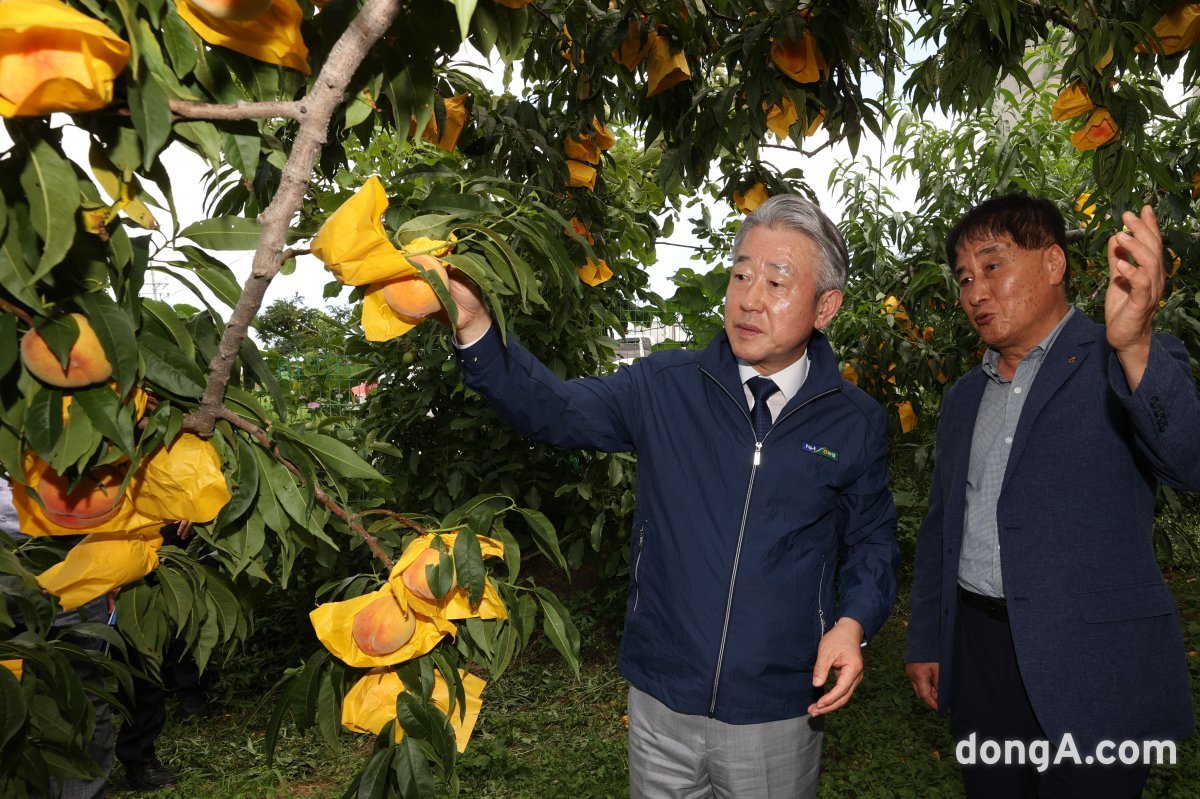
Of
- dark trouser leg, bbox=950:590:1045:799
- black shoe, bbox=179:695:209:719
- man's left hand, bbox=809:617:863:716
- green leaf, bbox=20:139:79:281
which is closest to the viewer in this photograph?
green leaf, bbox=20:139:79:281

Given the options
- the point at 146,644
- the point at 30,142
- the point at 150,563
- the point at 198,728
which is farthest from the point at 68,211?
the point at 198,728

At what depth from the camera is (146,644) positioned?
1047mm

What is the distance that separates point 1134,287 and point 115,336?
4.08 feet

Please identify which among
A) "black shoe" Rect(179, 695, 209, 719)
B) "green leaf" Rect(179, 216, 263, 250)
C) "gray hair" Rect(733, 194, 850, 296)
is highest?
"gray hair" Rect(733, 194, 850, 296)

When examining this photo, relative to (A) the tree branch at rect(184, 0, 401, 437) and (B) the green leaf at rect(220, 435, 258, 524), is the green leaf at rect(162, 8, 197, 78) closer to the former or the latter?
(A) the tree branch at rect(184, 0, 401, 437)

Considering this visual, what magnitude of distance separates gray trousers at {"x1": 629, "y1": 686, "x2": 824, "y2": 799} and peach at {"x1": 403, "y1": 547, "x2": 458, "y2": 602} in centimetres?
71

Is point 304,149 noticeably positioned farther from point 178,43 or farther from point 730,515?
point 730,515

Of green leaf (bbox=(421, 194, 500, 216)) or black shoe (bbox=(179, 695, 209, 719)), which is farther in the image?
black shoe (bbox=(179, 695, 209, 719))

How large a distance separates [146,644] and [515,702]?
2.96 metres

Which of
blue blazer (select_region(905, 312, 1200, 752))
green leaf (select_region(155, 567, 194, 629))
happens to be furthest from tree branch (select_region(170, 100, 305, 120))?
blue blazer (select_region(905, 312, 1200, 752))

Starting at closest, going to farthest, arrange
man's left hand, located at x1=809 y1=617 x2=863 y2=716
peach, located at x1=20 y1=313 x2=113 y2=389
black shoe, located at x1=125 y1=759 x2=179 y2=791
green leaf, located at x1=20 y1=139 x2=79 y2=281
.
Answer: green leaf, located at x1=20 y1=139 x2=79 y2=281 < peach, located at x1=20 y1=313 x2=113 y2=389 < man's left hand, located at x1=809 y1=617 x2=863 y2=716 < black shoe, located at x1=125 y1=759 x2=179 y2=791

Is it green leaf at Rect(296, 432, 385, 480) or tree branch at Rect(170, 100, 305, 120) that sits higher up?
tree branch at Rect(170, 100, 305, 120)

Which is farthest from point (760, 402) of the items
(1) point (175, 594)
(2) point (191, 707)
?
(2) point (191, 707)

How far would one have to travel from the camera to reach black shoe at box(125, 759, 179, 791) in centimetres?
318
